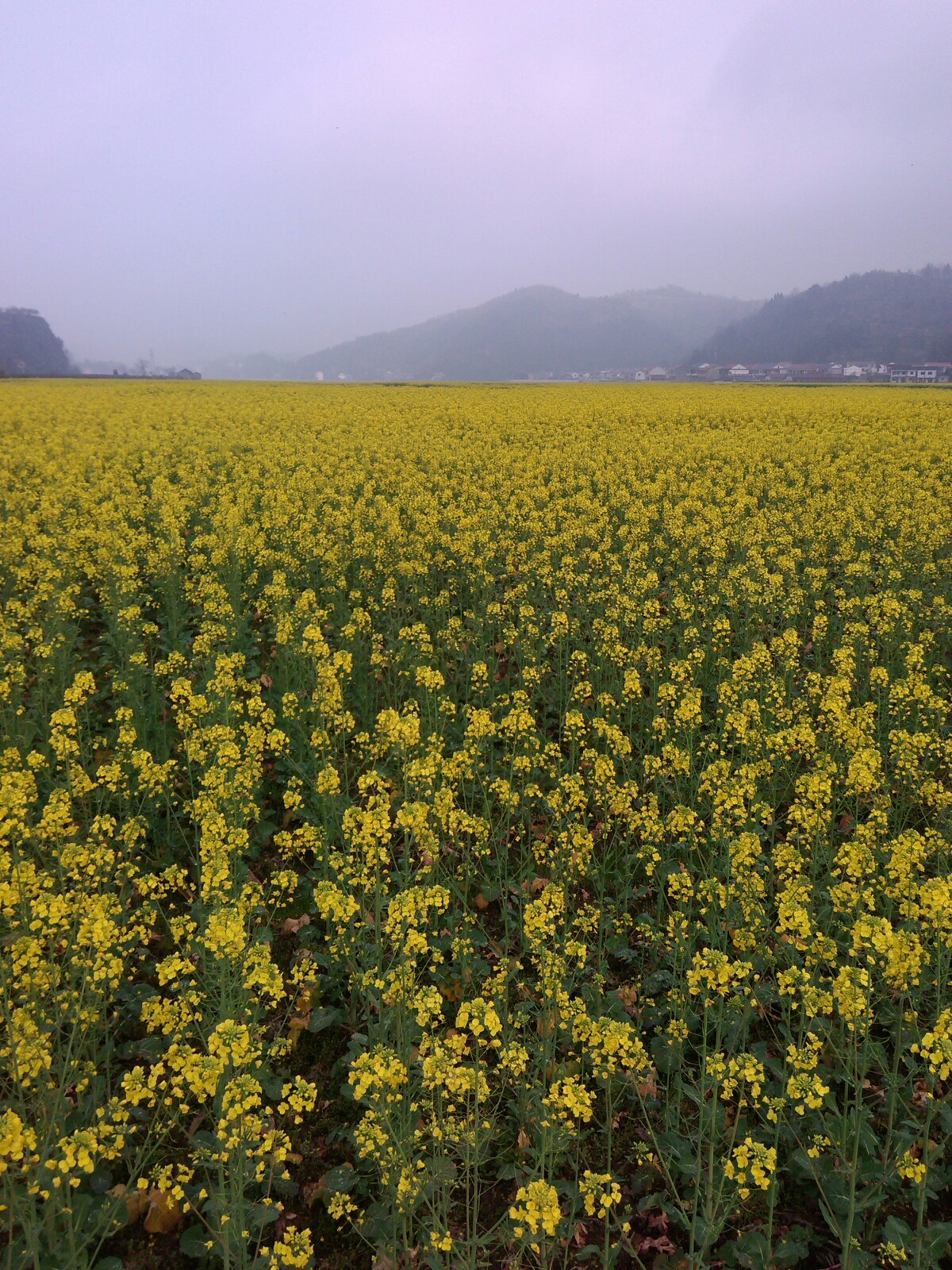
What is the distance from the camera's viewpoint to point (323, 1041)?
477 cm

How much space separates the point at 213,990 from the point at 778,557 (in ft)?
33.5


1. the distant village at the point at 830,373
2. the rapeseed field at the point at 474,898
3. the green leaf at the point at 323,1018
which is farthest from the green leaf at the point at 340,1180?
the distant village at the point at 830,373

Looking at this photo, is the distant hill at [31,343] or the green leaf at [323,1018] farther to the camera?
the distant hill at [31,343]

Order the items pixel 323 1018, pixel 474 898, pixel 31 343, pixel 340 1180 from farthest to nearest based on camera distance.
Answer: pixel 31 343
pixel 474 898
pixel 323 1018
pixel 340 1180

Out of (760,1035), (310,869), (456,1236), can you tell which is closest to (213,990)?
(310,869)

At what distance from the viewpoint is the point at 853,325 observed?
522 ft

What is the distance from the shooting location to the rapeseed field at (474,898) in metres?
3.46

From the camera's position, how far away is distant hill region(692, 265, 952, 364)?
15025 centimetres

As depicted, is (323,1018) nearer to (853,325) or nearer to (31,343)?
(31,343)

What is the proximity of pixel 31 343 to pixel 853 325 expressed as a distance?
181201 mm

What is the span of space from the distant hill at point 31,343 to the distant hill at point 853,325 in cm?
14621

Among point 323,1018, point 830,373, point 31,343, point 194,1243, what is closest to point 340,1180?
point 194,1243

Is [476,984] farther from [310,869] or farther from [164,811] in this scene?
[164,811]

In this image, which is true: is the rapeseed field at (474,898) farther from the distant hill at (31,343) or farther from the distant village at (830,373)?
the distant hill at (31,343)
